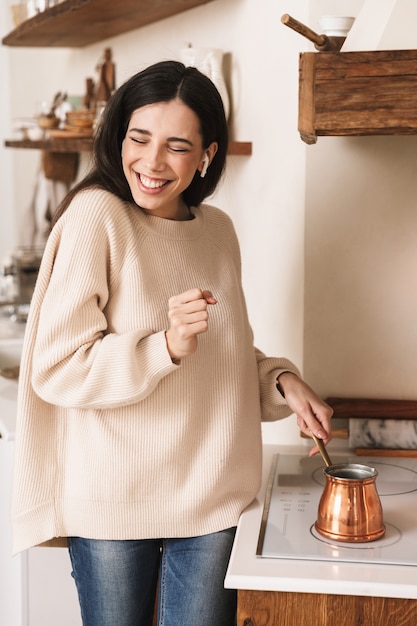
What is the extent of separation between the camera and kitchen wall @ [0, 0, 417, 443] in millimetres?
1678

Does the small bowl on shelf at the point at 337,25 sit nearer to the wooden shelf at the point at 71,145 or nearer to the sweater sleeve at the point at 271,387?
the wooden shelf at the point at 71,145

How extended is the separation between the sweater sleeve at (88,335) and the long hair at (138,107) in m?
0.07

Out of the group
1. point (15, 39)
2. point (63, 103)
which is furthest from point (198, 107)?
point (15, 39)

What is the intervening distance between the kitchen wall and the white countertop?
0.55m

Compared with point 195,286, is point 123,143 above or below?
above

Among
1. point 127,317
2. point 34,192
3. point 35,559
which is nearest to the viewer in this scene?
point 127,317

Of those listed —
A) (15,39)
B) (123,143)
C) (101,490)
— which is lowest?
(101,490)

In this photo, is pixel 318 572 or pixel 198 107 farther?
pixel 198 107

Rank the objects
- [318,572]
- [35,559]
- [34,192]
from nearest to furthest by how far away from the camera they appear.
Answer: [318,572] → [35,559] → [34,192]

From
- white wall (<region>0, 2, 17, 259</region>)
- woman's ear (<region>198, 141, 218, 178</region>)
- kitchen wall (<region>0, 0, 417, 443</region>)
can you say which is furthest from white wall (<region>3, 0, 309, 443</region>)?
white wall (<region>0, 2, 17, 259</region>)

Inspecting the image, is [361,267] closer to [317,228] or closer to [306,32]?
[317,228]

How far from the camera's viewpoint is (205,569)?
4.54ft

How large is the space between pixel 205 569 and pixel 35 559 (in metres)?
0.52

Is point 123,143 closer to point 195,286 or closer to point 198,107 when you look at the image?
point 198,107
